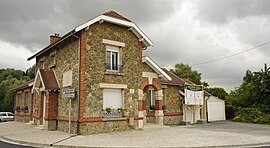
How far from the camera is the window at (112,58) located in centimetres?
1533

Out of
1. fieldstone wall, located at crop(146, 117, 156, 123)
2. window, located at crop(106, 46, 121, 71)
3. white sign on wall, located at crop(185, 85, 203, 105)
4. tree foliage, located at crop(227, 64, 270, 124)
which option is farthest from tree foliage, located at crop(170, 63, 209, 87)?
window, located at crop(106, 46, 121, 71)

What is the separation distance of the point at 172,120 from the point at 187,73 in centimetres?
2552

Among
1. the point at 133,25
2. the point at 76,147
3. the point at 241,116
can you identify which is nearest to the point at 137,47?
the point at 133,25

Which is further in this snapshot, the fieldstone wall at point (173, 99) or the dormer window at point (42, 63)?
the fieldstone wall at point (173, 99)

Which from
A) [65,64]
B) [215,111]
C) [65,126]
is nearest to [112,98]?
[65,126]

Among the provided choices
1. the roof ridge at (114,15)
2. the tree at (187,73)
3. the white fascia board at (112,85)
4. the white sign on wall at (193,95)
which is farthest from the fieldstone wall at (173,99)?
the tree at (187,73)

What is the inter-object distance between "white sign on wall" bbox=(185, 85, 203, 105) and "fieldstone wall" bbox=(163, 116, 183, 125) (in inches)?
60.8

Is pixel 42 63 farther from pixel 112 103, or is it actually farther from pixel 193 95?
pixel 193 95

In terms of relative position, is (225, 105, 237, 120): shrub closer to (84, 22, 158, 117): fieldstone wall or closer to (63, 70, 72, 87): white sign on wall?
(84, 22, 158, 117): fieldstone wall

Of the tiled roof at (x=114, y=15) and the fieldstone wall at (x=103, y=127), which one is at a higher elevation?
the tiled roof at (x=114, y=15)

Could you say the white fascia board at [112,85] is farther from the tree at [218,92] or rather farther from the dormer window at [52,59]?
the tree at [218,92]

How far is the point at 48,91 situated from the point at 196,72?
33.8 m

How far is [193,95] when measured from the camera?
20625mm

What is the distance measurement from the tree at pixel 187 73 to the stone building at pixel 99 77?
27618 mm
